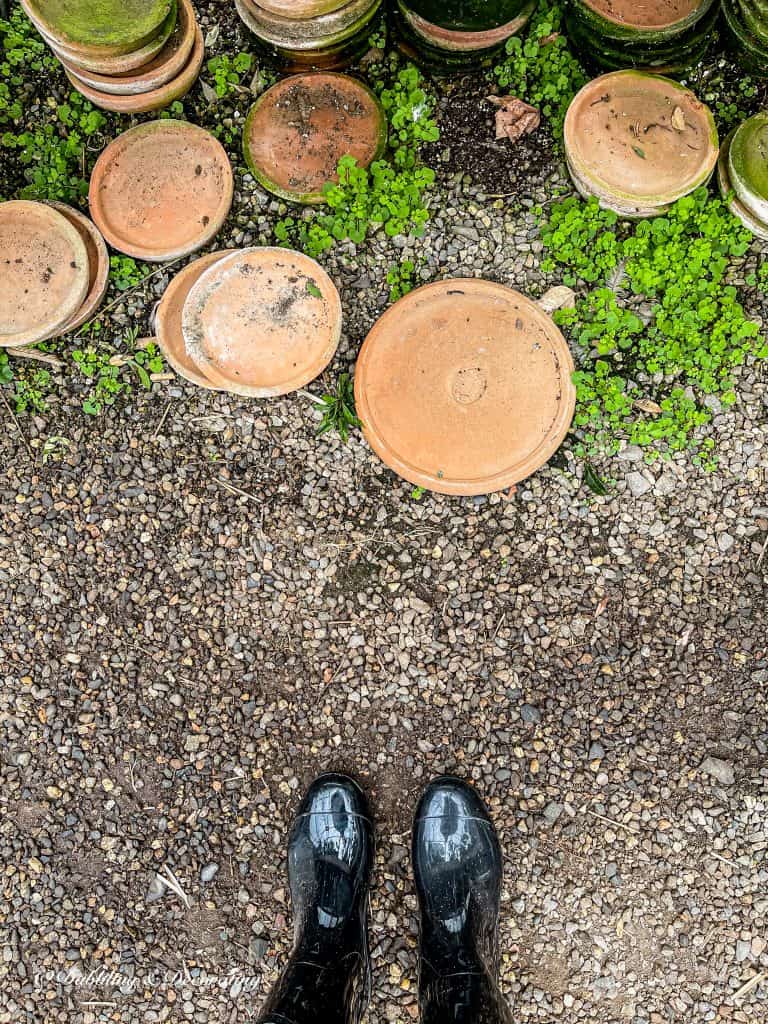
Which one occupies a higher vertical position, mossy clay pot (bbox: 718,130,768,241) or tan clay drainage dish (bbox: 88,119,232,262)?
mossy clay pot (bbox: 718,130,768,241)

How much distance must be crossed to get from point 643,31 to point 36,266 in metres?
2.27

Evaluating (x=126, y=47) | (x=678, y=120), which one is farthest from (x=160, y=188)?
(x=678, y=120)

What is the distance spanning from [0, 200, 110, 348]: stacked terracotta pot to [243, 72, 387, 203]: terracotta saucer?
726mm

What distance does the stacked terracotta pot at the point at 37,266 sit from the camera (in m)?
2.52

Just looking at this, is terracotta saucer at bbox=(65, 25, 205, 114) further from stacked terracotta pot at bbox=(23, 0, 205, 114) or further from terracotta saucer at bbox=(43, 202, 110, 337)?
terracotta saucer at bbox=(43, 202, 110, 337)

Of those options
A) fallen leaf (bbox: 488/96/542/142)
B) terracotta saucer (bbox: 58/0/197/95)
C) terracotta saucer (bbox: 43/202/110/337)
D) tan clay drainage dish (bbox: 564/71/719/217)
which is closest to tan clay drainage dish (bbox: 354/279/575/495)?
tan clay drainage dish (bbox: 564/71/719/217)

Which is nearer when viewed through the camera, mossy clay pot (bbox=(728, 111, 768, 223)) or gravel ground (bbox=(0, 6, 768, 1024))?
mossy clay pot (bbox=(728, 111, 768, 223))

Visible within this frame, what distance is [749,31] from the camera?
8.08 feet

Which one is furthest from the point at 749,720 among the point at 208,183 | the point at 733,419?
the point at 208,183

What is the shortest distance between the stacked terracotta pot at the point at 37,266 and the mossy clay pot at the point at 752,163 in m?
2.33

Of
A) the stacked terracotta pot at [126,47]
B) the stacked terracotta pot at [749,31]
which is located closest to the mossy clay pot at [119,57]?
the stacked terracotta pot at [126,47]

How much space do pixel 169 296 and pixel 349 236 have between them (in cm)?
71

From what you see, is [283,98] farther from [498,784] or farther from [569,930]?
[569,930]

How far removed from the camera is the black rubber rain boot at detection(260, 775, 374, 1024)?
2293mm
